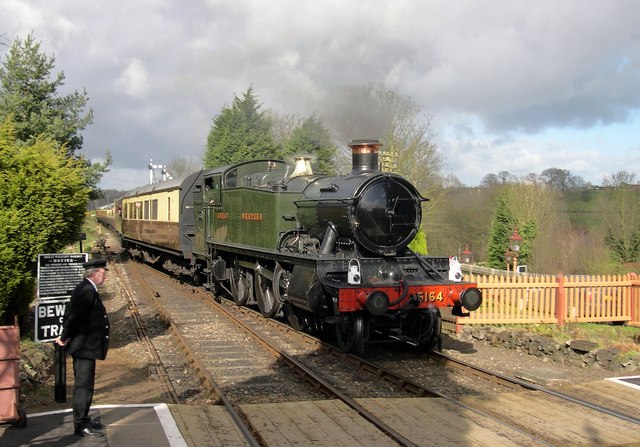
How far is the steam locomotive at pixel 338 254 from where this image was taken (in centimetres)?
880

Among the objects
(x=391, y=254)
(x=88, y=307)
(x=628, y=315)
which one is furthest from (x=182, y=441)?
(x=628, y=315)

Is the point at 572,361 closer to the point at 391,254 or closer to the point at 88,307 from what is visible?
the point at 391,254

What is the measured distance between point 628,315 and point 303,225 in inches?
314

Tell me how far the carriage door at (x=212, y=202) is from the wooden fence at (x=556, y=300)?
6.17m

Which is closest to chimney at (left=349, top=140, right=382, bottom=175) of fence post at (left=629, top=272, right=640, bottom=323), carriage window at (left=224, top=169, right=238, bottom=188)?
carriage window at (left=224, top=169, right=238, bottom=188)

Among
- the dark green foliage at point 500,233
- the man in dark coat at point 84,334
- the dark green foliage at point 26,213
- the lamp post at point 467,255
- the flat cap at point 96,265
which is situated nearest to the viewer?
the man in dark coat at point 84,334

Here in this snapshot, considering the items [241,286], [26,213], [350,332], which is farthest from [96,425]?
[241,286]

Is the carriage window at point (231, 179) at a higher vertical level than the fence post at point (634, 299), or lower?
higher

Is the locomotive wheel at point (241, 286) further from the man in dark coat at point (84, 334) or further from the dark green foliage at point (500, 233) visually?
the dark green foliage at point (500, 233)

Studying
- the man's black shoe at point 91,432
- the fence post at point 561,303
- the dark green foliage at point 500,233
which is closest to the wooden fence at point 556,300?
the fence post at point 561,303

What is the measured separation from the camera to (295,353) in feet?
31.0

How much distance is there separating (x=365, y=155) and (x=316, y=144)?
46.4ft

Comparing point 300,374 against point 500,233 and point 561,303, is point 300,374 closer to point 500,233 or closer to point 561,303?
point 561,303

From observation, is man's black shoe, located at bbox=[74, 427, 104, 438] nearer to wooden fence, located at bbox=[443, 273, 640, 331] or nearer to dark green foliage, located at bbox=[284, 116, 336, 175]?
wooden fence, located at bbox=[443, 273, 640, 331]
